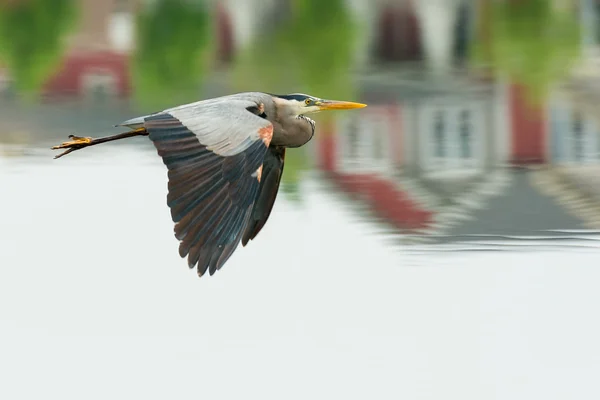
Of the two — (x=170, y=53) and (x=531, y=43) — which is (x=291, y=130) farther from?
(x=531, y=43)

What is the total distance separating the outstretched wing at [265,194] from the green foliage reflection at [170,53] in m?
15.0

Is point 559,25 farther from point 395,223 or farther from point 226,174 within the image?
point 226,174

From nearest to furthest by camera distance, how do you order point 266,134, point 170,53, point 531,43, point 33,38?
1. point 266,134
2. point 170,53
3. point 531,43
4. point 33,38

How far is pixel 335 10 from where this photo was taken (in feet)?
104

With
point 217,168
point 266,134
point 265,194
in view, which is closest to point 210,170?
point 217,168

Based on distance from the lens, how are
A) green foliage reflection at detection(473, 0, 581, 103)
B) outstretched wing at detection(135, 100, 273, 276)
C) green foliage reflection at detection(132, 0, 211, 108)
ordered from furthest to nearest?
green foliage reflection at detection(473, 0, 581, 103) < green foliage reflection at detection(132, 0, 211, 108) < outstretched wing at detection(135, 100, 273, 276)

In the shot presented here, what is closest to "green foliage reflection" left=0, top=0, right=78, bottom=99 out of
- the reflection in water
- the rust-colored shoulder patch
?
the reflection in water

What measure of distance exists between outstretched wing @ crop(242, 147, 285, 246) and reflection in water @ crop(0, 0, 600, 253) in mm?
8160

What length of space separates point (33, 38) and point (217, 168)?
2171cm

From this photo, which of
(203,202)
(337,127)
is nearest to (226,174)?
(203,202)

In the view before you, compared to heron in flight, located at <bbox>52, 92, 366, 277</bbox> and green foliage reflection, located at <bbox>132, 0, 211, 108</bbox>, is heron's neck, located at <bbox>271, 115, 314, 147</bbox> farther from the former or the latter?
green foliage reflection, located at <bbox>132, 0, 211, 108</bbox>

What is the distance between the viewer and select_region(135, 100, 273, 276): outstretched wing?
26.8ft

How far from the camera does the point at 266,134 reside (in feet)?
29.2

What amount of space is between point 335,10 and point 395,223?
1359cm
